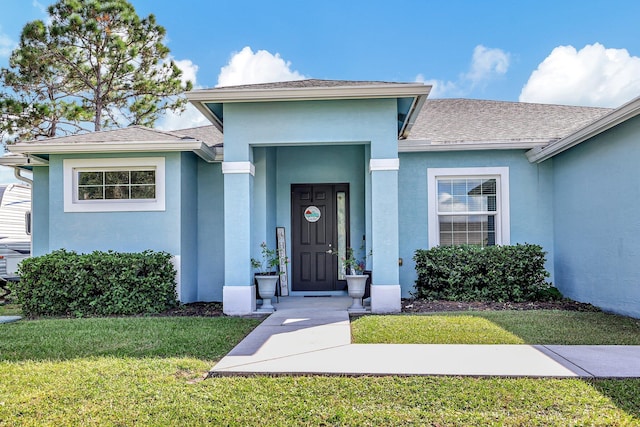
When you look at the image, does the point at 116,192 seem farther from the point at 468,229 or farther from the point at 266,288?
the point at 468,229

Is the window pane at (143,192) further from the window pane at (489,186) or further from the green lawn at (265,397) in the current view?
the window pane at (489,186)

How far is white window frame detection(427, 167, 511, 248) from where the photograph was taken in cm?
869

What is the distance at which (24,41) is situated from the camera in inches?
589

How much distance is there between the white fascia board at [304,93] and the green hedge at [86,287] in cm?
289

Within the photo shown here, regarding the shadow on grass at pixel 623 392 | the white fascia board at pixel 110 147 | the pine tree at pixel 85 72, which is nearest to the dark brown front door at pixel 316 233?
the white fascia board at pixel 110 147

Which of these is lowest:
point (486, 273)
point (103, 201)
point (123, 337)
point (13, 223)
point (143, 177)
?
point (123, 337)

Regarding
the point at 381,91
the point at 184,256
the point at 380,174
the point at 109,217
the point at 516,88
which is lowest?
the point at 184,256

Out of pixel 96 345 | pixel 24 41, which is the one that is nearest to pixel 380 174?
pixel 96 345

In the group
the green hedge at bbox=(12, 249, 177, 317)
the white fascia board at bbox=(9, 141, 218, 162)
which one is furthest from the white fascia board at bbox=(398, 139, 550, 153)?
the green hedge at bbox=(12, 249, 177, 317)

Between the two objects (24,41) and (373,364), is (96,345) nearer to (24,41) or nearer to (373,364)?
(373,364)

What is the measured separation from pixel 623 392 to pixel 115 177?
8078 millimetres

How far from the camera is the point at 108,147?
7961mm

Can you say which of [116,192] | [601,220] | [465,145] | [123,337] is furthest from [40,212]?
[601,220]

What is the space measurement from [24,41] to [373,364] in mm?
16459
